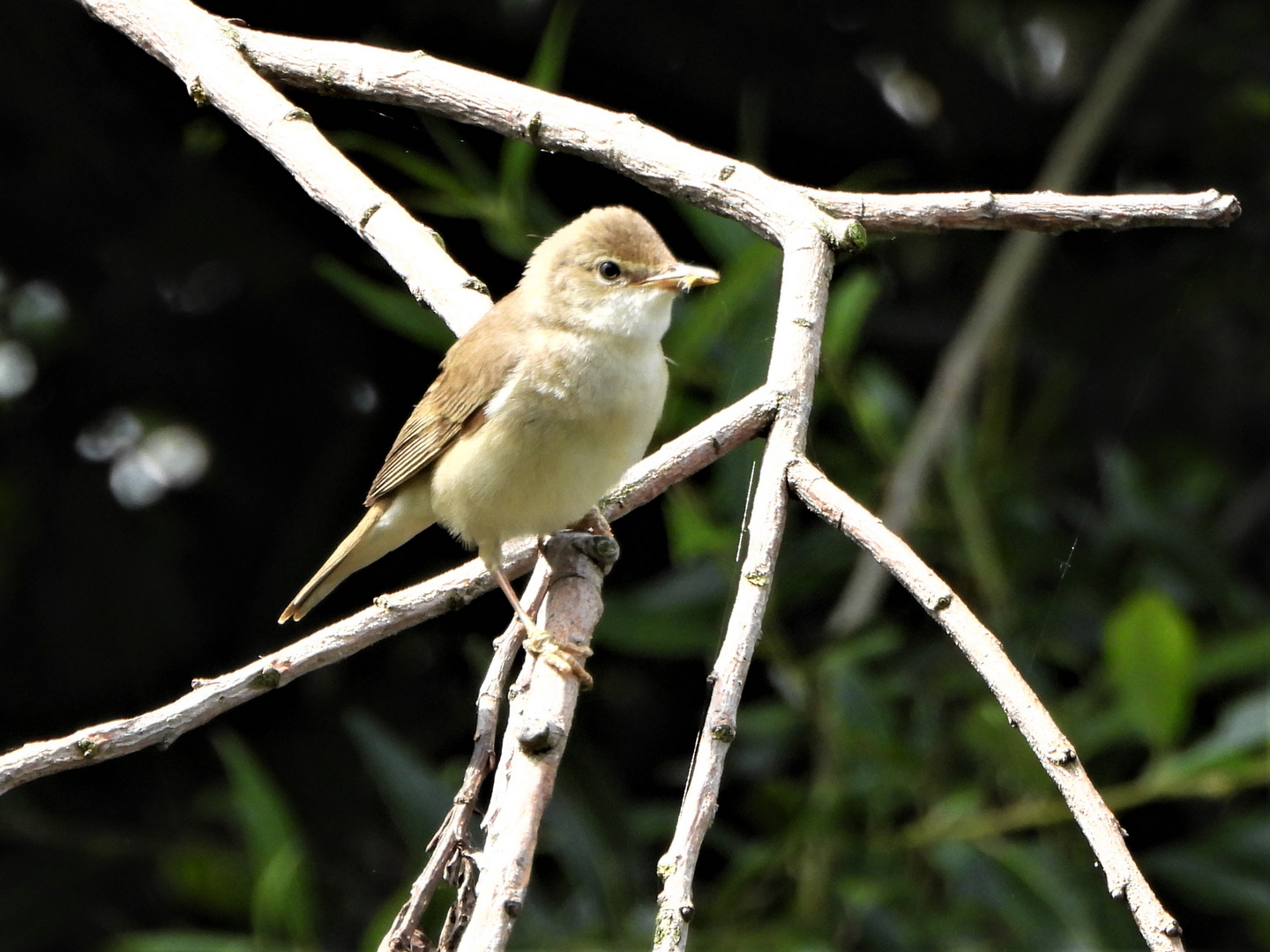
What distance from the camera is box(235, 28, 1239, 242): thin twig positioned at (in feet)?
6.82

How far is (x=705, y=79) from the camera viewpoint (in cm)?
489

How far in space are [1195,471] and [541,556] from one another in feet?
10.2

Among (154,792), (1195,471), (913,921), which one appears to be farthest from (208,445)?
(1195,471)

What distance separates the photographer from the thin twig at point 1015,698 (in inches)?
59.1

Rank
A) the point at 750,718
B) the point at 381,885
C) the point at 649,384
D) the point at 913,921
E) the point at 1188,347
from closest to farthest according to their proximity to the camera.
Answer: the point at 649,384, the point at 913,921, the point at 750,718, the point at 381,885, the point at 1188,347

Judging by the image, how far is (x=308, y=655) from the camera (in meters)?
2.10

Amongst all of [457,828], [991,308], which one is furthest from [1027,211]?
[991,308]

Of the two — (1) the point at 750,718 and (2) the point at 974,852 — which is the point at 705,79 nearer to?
(1) the point at 750,718

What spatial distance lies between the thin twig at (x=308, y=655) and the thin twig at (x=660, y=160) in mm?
360

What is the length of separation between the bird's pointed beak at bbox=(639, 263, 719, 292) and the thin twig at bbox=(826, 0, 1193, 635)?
4.24 feet

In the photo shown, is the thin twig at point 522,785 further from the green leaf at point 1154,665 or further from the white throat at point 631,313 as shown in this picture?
the green leaf at point 1154,665

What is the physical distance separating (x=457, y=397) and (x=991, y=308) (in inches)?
81.7

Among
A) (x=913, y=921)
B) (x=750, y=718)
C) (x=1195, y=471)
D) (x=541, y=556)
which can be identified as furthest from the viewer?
(x=1195, y=471)

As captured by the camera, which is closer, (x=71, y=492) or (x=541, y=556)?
(x=541, y=556)
